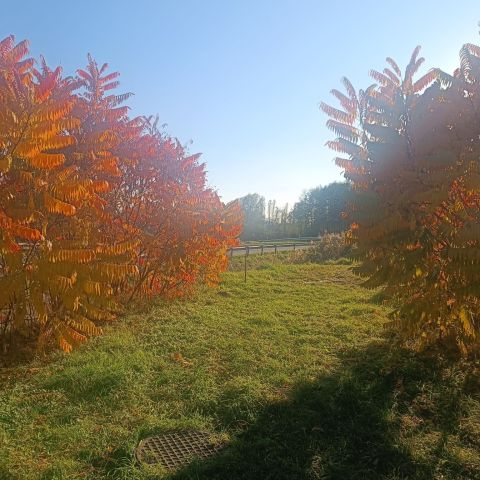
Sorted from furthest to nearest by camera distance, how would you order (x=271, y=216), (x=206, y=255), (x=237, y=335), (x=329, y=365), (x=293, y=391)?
(x=271, y=216)
(x=206, y=255)
(x=237, y=335)
(x=329, y=365)
(x=293, y=391)

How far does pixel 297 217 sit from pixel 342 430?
69.1 meters

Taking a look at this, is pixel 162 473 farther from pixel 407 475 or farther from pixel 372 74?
pixel 372 74

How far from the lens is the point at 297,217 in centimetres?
7269

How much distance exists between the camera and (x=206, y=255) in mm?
10828

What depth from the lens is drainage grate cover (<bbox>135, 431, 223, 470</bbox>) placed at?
12.3 feet

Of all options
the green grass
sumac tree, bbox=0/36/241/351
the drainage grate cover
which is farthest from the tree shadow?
sumac tree, bbox=0/36/241/351

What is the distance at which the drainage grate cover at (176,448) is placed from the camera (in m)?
3.75

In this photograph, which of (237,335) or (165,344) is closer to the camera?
(165,344)

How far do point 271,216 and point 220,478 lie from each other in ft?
250

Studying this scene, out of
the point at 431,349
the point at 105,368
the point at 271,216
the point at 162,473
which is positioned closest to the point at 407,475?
the point at 162,473

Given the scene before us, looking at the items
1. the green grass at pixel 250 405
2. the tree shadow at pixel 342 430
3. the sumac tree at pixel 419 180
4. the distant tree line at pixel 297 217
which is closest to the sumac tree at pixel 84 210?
the green grass at pixel 250 405

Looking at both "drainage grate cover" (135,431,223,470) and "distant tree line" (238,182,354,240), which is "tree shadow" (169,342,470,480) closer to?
"drainage grate cover" (135,431,223,470)

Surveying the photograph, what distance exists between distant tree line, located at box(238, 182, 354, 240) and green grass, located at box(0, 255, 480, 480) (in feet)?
174

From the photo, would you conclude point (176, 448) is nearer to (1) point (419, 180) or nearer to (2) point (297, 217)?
(1) point (419, 180)
